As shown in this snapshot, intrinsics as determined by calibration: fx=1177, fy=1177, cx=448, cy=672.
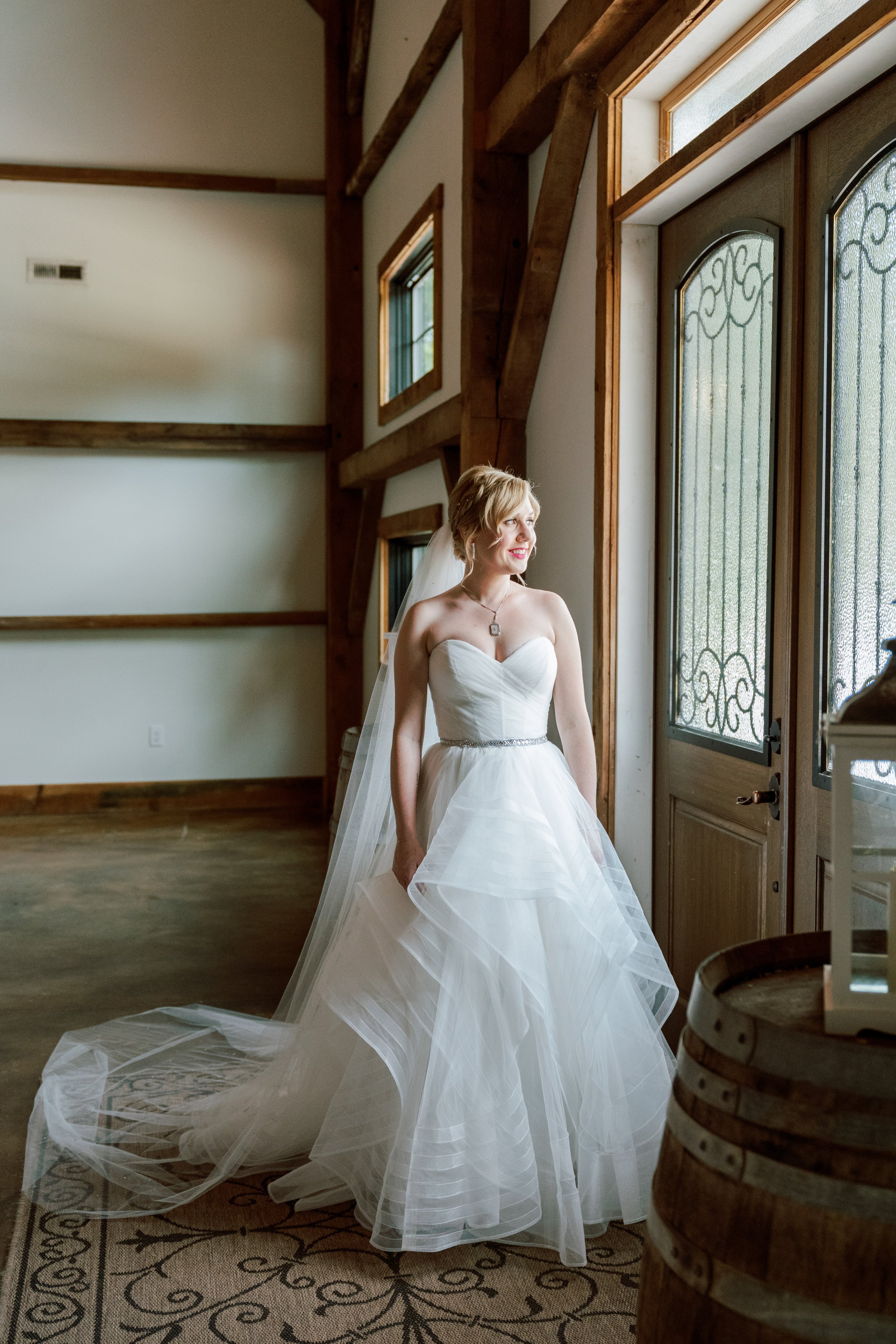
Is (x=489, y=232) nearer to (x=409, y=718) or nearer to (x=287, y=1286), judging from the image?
(x=409, y=718)

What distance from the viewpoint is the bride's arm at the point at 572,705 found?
2.77 metres

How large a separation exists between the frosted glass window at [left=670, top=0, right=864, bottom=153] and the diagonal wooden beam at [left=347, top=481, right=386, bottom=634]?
3714mm

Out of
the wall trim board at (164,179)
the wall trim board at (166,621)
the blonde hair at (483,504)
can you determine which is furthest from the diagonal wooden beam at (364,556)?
the blonde hair at (483,504)

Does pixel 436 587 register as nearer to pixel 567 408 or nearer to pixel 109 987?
pixel 567 408

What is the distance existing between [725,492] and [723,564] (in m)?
0.19

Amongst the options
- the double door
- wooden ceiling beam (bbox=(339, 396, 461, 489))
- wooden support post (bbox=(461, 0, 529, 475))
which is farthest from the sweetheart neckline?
wooden ceiling beam (bbox=(339, 396, 461, 489))

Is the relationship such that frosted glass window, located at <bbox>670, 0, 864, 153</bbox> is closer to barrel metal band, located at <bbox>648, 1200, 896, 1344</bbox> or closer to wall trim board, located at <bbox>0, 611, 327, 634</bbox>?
barrel metal band, located at <bbox>648, 1200, 896, 1344</bbox>

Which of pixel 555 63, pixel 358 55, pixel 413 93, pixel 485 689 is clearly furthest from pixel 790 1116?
pixel 358 55

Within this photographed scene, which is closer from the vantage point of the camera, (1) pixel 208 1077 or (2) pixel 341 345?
(1) pixel 208 1077

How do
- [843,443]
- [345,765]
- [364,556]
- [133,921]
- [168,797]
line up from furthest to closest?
[168,797], [364,556], [133,921], [345,765], [843,443]

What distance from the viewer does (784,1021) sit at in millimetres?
1295

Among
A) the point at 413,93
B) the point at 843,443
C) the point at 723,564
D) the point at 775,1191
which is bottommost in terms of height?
the point at 775,1191

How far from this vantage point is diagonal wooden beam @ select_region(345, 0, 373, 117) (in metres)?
6.57

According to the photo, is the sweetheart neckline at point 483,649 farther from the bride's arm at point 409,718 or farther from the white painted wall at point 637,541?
the white painted wall at point 637,541
